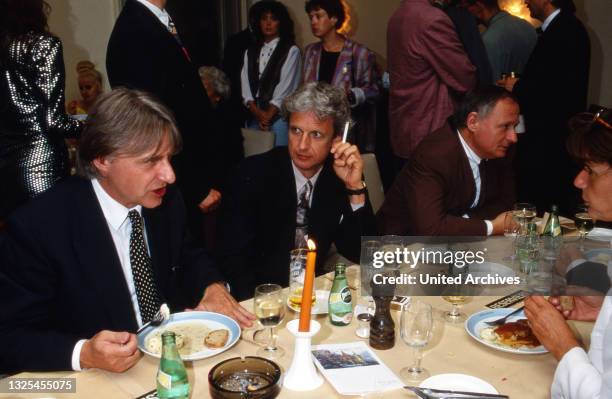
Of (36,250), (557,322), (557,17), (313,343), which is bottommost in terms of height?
(313,343)

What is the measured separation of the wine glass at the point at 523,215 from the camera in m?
2.19

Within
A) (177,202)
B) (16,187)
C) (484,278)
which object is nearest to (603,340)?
(484,278)

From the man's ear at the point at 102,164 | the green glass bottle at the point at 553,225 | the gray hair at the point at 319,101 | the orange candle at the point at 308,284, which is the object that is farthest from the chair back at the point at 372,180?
the orange candle at the point at 308,284

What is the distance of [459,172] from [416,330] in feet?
4.53

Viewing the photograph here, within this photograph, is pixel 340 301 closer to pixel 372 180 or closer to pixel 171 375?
pixel 171 375

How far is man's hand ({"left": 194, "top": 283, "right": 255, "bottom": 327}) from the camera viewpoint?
1.66 meters

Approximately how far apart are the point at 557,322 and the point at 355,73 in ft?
11.0

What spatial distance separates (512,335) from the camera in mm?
1559

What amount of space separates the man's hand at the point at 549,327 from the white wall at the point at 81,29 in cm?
400

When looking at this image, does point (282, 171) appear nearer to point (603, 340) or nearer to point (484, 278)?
point (484, 278)

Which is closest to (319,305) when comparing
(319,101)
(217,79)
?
(319,101)

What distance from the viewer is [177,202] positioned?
201 cm

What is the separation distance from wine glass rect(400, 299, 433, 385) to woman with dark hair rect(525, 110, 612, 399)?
0.29 m

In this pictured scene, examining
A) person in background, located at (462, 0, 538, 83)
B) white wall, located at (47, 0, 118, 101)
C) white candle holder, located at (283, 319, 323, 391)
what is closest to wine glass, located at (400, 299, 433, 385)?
white candle holder, located at (283, 319, 323, 391)
